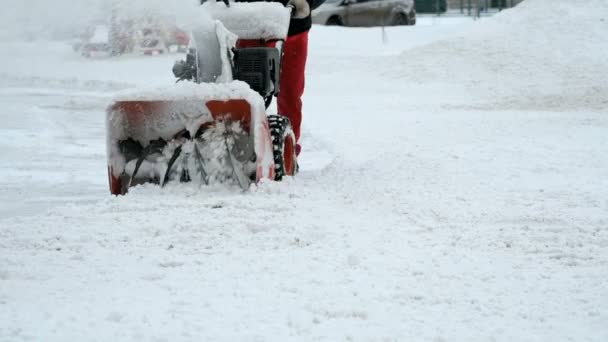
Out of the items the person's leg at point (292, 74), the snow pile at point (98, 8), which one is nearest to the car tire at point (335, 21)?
the snow pile at point (98, 8)

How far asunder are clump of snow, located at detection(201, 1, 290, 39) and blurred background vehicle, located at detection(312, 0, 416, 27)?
57.4ft

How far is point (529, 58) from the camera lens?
14195 millimetres

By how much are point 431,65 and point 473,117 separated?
4836mm

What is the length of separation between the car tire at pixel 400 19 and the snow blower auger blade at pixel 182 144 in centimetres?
1907

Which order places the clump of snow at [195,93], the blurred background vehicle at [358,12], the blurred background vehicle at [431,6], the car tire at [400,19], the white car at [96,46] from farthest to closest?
the blurred background vehicle at [431,6]
the car tire at [400,19]
the blurred background vehicle at [358,12]
the white car at [96,46]
the clump of snow at [195,93]

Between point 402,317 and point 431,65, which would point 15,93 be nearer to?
point 431,65

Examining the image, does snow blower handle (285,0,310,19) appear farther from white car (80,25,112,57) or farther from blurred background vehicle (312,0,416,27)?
blurred background vehicle (312,0,416,27)

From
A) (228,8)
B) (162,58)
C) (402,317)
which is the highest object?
(228,8)

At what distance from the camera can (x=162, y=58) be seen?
19.3 metres

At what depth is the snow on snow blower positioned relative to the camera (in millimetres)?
5340

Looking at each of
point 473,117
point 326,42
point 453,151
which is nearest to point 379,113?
point 473,117

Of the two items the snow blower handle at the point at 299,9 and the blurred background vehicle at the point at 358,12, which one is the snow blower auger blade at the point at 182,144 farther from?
the blurred background vehicle at the point at 358,12

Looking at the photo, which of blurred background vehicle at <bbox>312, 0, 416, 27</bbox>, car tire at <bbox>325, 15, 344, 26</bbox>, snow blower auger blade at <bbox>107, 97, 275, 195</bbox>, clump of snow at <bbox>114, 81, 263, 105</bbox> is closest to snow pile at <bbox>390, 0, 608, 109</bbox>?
snow blower auger blade at <bbox>107, 97, 275, 195</bbox>

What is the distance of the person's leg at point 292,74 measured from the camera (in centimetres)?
673
